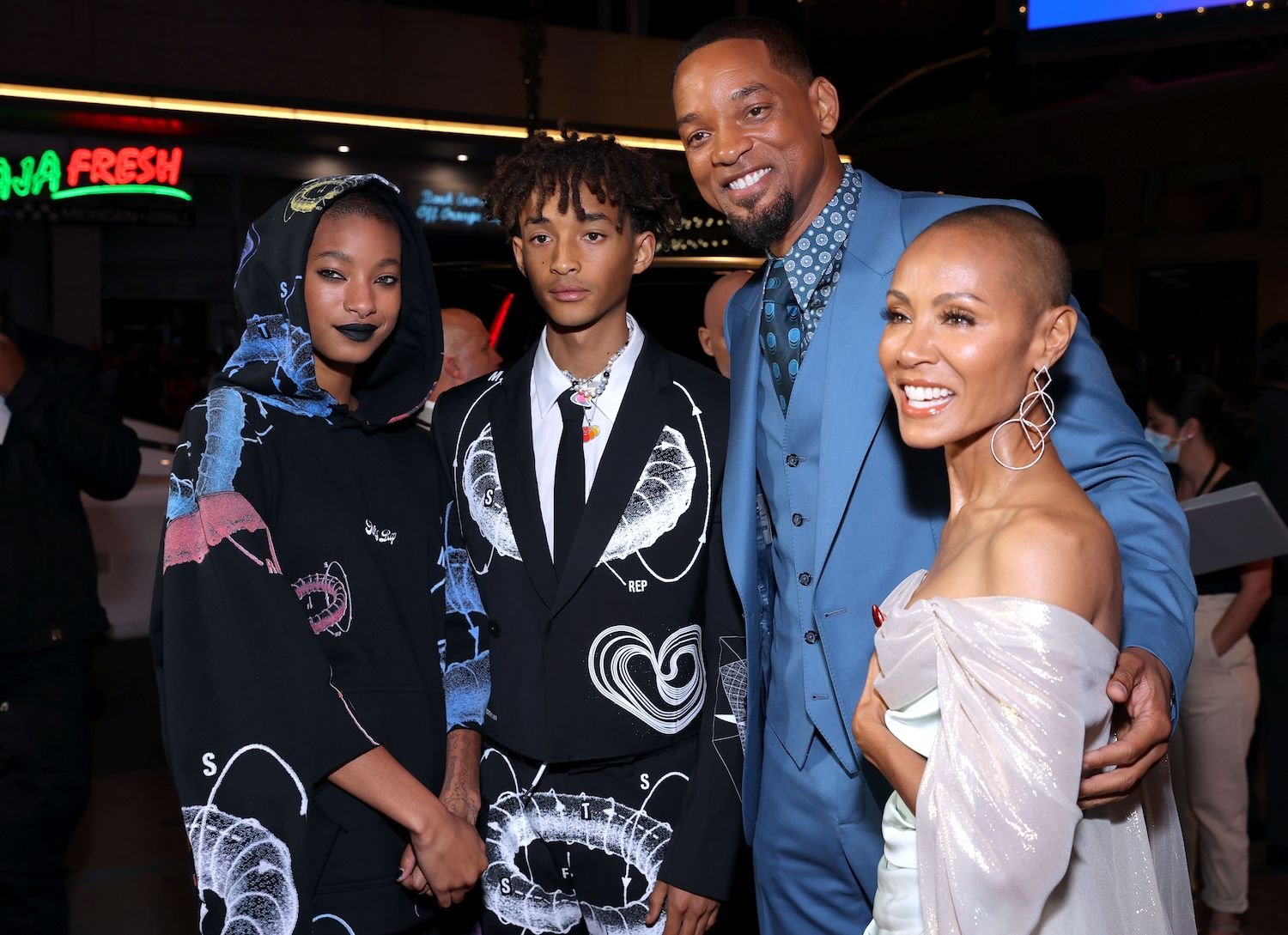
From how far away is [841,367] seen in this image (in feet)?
7.36

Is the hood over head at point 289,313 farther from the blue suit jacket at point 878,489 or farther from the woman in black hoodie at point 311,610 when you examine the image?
the blue suit jacket at point 878,489

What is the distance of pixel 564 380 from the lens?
2.57 meters

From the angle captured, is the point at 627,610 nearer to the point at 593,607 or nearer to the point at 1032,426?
the point at 593,607

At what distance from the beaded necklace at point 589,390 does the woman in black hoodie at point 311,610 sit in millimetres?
299

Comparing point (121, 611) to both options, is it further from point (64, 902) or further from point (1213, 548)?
point (1213, 548)

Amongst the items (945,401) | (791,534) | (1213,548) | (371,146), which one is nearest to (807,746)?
(791,534)

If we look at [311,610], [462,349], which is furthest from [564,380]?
[462,349]

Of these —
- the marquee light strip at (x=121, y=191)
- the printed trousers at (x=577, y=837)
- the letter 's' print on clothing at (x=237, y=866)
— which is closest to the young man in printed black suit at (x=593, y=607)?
the printed trousers at (x=577, y=837)

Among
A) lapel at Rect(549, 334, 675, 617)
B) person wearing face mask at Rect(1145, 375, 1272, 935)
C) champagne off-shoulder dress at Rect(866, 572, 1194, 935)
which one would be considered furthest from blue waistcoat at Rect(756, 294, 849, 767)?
person wearing face mask at Rect(1145, 375, 1272, 935)

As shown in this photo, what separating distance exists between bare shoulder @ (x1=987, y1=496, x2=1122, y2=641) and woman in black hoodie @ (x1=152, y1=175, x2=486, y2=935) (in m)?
1.15

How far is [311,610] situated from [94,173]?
30.8 feet

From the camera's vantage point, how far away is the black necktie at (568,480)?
96.1 inches

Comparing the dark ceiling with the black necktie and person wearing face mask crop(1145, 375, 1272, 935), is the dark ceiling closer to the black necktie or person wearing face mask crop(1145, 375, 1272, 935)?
person wearing face mask crop(1145, 375, 1272, 935)

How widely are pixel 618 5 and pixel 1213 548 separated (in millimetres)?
Result: 8878
